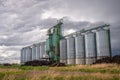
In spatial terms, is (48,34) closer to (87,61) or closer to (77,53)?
(77,53)

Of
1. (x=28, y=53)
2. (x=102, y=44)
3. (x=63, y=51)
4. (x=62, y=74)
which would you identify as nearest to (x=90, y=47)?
(x=102, y=44)

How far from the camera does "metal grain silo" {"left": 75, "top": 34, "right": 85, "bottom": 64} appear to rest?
66562mm

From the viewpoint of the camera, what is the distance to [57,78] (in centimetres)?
1622

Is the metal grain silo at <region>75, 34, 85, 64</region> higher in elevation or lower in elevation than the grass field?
higher

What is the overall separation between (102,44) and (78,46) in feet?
36.0

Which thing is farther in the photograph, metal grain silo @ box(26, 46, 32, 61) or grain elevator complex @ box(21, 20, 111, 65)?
metal grain silo @ box(26, 46, 32, 61)

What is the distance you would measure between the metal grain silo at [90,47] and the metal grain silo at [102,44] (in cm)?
226

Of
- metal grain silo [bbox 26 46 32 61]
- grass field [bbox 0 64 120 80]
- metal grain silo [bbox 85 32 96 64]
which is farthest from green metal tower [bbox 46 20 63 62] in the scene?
grass field [bbox 0 64 120 80]

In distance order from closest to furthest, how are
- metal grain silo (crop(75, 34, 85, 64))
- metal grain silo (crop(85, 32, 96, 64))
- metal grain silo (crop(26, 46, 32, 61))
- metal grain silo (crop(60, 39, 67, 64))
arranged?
metal grain silo (crop(85, 32, 96, 64)), metal grain silo (crop(75, 34, 85, 64)), metal grain silo (crop(60, 39, 67, 64)), metal grain silo (crop(26, 46, 32, 61))

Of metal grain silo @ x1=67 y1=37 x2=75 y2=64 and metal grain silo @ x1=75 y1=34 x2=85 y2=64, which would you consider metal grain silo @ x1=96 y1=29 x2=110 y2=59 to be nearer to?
metal grain silo @ x1=75 y1=34 x2=85 y2=64

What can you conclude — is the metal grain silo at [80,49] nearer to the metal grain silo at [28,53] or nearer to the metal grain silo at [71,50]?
the metal grain silo at [71,50]

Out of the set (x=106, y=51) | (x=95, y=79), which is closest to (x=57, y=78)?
(x=95, y=79)

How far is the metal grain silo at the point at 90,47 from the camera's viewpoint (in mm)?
61822

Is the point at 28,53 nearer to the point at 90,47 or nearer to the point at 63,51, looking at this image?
the point at 63,51
